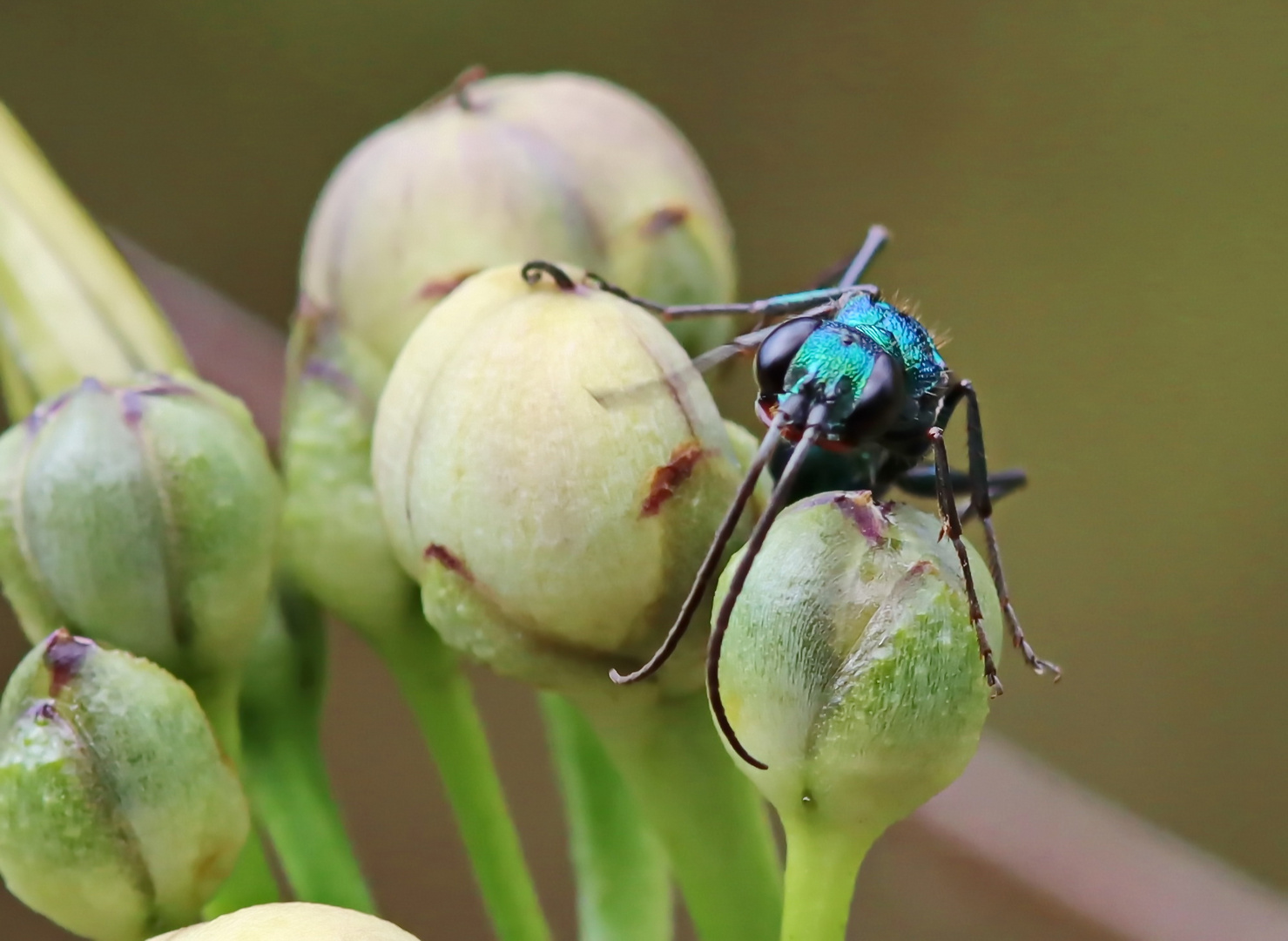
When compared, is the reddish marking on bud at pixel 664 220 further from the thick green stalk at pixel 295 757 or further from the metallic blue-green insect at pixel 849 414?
the thick green stalk at pixel 295 757

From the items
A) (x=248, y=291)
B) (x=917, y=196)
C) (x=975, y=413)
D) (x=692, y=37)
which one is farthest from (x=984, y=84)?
(x=975, y=413)

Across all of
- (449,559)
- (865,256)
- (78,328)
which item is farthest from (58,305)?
(865,256)

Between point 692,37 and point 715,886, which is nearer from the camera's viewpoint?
point 715,886

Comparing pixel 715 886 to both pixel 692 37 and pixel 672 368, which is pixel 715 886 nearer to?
pixel 672 368

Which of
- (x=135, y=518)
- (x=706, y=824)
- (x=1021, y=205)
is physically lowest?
(x=1021, y=205)

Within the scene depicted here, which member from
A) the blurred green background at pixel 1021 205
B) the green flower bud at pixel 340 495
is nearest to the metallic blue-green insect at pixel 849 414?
the green flower bud at pixel 340 495

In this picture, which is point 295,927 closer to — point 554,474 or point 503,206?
point 554,474
